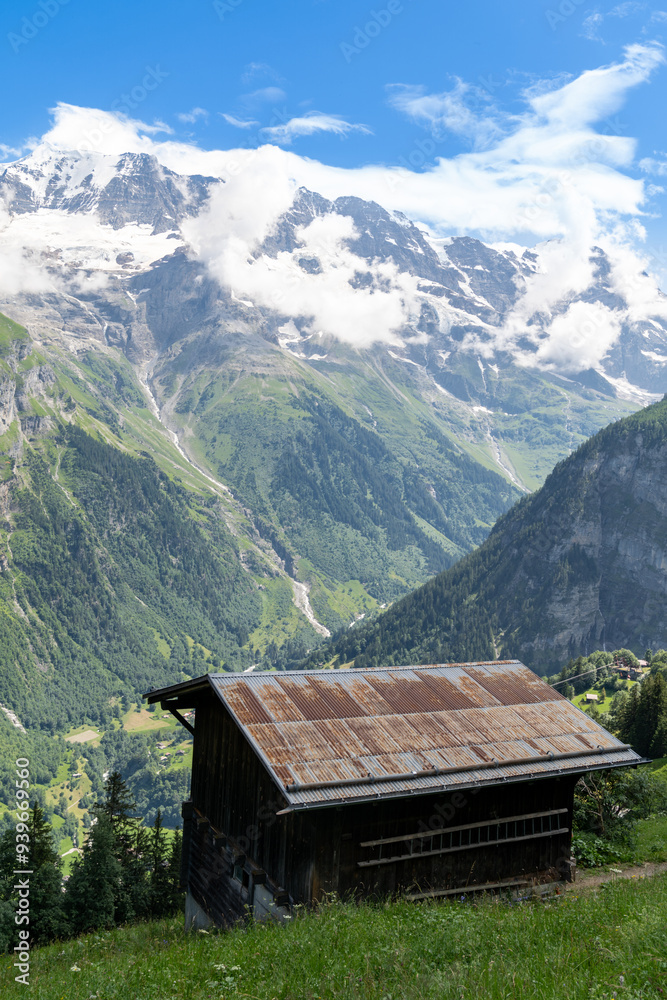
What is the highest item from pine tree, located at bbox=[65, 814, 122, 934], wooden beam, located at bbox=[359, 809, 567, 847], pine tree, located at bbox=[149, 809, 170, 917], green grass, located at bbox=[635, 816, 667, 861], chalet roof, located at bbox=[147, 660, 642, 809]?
chalet roof, located at bbox=[147, 660, 642, 809]

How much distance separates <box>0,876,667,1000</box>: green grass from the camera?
1071cm

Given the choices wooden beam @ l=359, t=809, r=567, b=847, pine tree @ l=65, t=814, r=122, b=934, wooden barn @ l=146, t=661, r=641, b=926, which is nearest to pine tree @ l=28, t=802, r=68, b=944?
pine tree @ l=65, t=814, r=122, b=934

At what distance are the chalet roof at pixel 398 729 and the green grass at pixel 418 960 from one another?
3296 millimetres

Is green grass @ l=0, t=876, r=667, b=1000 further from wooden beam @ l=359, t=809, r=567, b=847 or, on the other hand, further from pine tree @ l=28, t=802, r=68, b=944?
pine tree @ l=28, t=802, r=68, b=944

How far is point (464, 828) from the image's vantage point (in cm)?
2148

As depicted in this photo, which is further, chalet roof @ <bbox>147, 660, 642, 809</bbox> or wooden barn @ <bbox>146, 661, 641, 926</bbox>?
wooden barn @ <bbox>146, 661, 641, 926</bbox>

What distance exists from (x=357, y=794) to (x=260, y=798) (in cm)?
447

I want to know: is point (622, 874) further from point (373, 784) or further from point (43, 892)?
point (43, 892)

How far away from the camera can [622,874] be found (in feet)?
79.9

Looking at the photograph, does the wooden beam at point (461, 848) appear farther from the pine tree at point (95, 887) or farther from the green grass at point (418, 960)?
the pine tree at point (95, 887)

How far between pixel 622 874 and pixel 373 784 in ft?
39.2

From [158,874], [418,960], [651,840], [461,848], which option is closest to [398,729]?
[461,848]

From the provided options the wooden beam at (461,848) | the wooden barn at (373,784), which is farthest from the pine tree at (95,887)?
the wooden beam at (461,848)

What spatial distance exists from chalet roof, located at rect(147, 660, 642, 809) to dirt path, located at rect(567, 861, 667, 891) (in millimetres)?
4052
